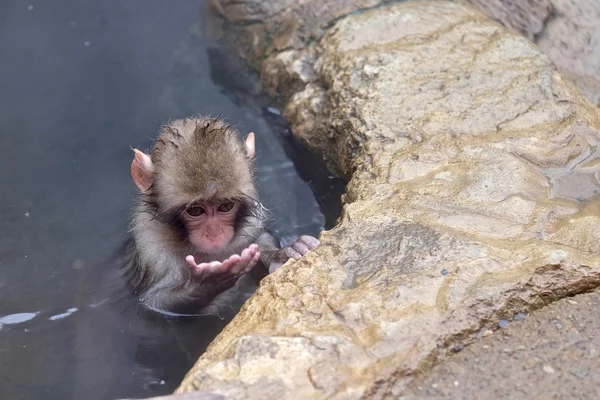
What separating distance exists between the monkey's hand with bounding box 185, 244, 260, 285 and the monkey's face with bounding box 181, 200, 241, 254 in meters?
0.21

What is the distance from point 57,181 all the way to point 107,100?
0.92m

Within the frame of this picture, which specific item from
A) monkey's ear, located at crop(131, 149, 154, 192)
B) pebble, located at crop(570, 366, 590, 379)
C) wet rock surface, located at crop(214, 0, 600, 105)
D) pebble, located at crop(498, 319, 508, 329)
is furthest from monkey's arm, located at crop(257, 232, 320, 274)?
wet rock surface, located at crop(214, 0, 600, 105)

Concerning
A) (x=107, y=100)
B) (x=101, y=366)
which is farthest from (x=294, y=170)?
(x=101, y=366)

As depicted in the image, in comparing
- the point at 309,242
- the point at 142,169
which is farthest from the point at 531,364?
the point at 142,169

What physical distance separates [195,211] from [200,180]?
245mm

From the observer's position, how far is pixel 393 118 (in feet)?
15.0

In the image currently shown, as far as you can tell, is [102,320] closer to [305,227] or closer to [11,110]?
[305,227]

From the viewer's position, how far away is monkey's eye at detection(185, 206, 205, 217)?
396 centimetres

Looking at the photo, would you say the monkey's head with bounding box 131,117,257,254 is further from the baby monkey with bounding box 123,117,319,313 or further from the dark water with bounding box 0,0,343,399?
the dark water with bounding box 0,0,343,399

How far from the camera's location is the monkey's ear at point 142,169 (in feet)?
13.5

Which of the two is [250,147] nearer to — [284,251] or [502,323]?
[284,251]

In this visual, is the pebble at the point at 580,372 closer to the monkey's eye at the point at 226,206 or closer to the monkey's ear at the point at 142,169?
the monkey's eye at the point at 226,206

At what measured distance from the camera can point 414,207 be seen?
12.3 feet

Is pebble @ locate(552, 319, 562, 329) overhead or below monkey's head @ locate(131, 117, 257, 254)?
below
